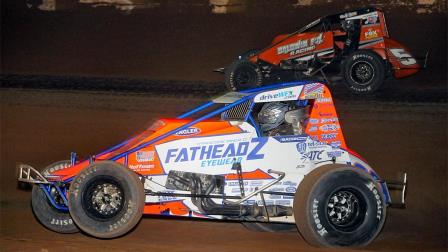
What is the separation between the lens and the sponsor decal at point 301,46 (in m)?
13.1

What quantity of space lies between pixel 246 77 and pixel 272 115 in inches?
256

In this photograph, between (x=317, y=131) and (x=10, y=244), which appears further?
(x=317, y=131)

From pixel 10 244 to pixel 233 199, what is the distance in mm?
2013

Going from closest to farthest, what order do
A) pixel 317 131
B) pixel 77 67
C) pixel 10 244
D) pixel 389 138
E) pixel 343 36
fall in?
1. pixel 10 244
2. pixel 317 131
3. pixel 389 138
4. pixel 343 36
5. pixel 77 67

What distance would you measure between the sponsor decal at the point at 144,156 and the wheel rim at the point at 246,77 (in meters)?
6.95

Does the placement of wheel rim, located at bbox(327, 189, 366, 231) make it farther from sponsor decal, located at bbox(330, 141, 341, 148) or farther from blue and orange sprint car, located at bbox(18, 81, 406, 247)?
sponsor decal, located at bbox(330, 141, 341, 148)

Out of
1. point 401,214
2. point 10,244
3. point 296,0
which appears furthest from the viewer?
point 296,0

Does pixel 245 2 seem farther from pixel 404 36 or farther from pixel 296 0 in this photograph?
pixel 404 36

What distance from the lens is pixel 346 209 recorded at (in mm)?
6188

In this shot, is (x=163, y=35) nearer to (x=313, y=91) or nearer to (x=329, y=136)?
(x=313, y=91)

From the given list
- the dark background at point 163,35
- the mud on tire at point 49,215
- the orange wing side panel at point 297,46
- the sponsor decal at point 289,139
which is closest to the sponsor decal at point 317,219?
the sponsor decal at point 289,139

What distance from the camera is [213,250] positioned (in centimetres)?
607

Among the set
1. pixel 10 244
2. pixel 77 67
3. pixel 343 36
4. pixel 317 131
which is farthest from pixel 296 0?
pixel 10 244

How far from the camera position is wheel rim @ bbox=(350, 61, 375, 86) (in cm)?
1270
